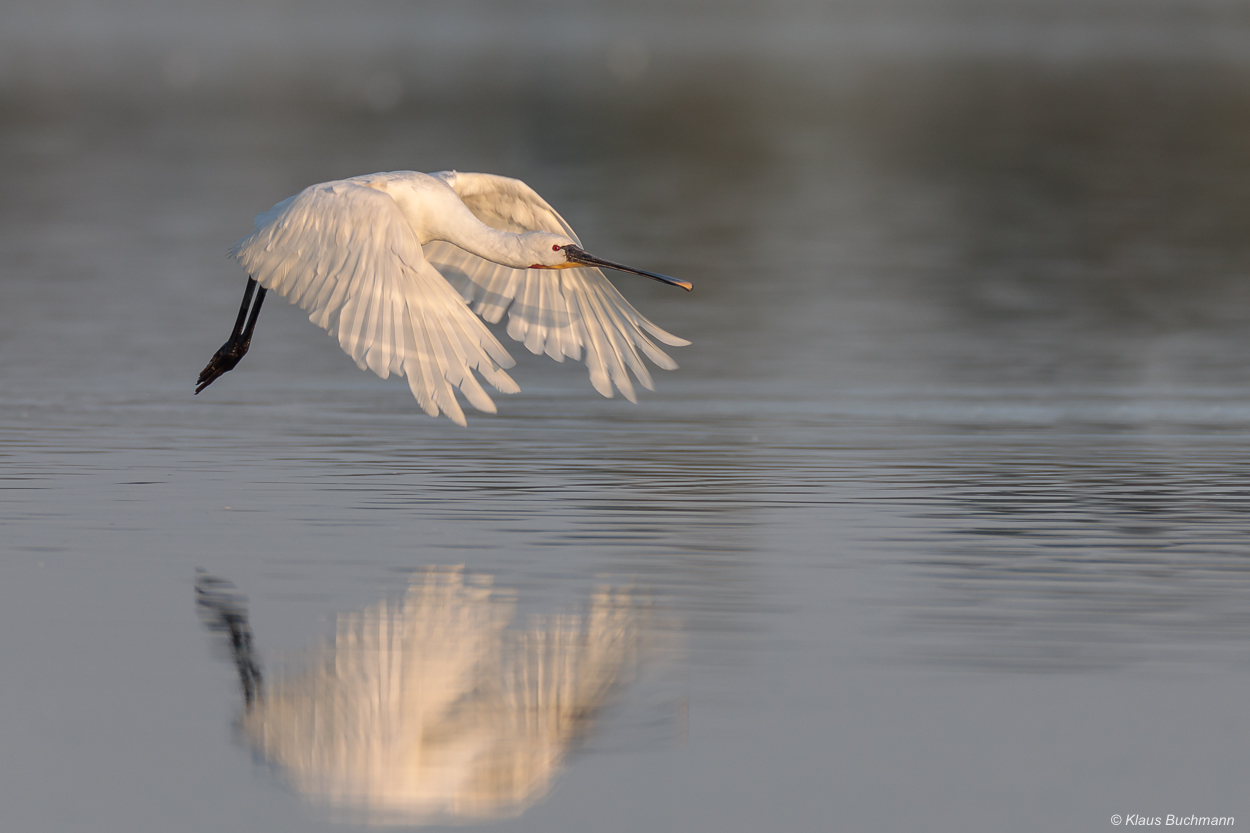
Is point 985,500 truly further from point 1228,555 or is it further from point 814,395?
point 814,395

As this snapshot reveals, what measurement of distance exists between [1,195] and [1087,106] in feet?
99.4

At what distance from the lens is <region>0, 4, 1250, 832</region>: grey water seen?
26.7ft

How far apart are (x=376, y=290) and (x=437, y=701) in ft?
12.7

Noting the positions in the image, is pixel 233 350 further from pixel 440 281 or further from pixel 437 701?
pixel 437 701

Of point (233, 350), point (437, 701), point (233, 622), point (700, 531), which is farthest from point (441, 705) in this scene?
point (233, 350)

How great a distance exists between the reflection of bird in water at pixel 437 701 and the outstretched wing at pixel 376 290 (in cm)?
146

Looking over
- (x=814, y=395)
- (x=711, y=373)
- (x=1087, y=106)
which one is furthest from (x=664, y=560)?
(x=1087, y=106)

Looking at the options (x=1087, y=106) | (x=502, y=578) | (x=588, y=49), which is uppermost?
(x=588, y=49)

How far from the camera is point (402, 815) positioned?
25.3ft

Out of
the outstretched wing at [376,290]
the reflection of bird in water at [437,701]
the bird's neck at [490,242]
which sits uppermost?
the bird's neck at [490,242]

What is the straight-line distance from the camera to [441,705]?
877cm

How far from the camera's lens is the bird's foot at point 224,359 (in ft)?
49.2

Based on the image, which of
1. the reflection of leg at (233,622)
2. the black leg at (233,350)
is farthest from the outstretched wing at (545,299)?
the reflection of leg at (233,622)

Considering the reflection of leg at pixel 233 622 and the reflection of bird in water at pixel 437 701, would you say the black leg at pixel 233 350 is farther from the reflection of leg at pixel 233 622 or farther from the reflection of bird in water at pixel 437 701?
the reflection of bird in water at pixel 437 701
